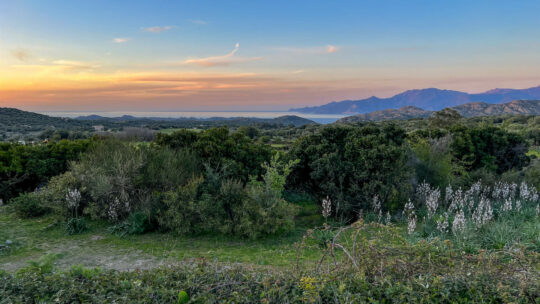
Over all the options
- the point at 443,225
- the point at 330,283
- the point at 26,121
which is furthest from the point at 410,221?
the point at 26,121

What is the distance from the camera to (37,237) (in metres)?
8.41

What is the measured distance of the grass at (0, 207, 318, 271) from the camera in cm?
661

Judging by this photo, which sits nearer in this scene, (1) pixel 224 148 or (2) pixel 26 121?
(1) pixel 224 148

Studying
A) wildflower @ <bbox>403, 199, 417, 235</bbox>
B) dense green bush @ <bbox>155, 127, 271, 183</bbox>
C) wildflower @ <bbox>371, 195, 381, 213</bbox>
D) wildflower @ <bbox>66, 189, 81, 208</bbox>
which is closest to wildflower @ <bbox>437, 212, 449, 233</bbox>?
wildflower @ <bbox>403, 199, 417, 235</bbox>

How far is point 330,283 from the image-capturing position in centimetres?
314

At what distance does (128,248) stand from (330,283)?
6.12 meters

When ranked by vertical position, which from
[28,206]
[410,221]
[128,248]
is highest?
[28,206]

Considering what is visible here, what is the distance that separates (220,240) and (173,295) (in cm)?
530

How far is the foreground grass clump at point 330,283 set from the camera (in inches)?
116

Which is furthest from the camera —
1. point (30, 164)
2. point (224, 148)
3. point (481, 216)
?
point (30, 164)

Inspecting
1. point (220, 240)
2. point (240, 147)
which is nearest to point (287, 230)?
point (220, 240)

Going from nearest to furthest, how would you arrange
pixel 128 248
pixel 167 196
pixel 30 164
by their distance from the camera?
pixel 128 248 → pixel 167 196 → pixel 30 164

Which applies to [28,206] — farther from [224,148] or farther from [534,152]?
[534,152]

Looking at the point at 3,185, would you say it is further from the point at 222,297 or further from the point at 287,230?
the point at 222,297
